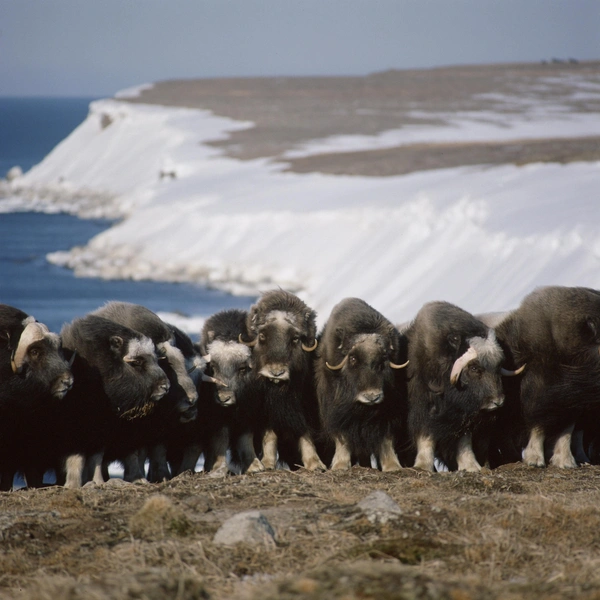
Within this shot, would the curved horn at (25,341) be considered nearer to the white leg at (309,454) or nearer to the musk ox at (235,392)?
the musk ox at (235,392)

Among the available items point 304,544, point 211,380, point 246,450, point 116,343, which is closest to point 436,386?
point 246,450

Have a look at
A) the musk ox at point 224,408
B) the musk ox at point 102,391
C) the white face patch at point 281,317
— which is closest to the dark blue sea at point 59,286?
the musk ox at point 224,408

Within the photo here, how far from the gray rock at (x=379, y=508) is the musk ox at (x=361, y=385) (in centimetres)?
196

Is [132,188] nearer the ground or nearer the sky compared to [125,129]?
nearer the ground

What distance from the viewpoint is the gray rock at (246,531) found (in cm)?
473

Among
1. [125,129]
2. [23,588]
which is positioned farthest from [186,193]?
[23,588]

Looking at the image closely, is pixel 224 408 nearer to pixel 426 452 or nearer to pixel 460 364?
pixel 426 452

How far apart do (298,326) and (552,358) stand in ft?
6.23

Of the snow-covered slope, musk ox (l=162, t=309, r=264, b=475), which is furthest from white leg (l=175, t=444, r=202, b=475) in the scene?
the snow-covered slope

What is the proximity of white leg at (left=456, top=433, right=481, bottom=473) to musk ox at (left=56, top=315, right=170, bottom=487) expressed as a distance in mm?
2200

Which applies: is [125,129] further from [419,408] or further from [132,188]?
[419,408]

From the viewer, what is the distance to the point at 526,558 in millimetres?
4512

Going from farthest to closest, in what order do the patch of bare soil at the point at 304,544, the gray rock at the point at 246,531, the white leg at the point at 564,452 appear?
the white leg at the point at 564,452 < the gray rock at the point at 246,531 < the patch of bare soil at the point at 304,544

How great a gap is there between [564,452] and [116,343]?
133 inches
